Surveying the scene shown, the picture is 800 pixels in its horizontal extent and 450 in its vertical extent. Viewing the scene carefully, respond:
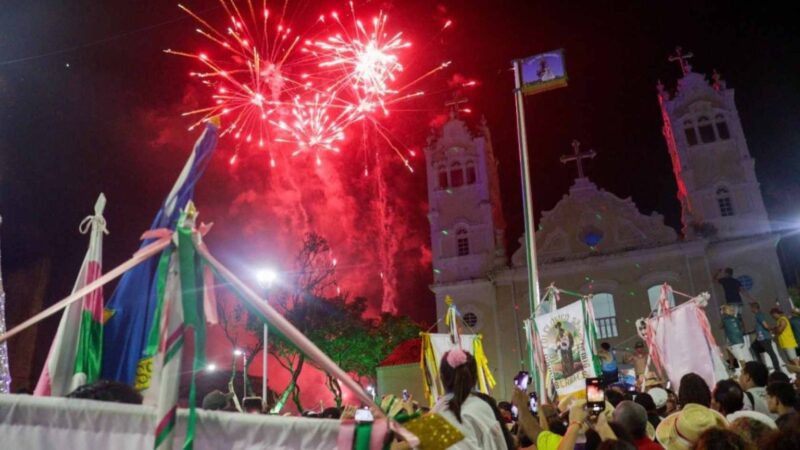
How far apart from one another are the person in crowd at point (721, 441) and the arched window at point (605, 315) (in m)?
27.9

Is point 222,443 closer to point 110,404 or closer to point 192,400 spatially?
point 192,400

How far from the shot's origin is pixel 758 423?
3895 mm

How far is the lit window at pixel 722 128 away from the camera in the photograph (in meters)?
31.3

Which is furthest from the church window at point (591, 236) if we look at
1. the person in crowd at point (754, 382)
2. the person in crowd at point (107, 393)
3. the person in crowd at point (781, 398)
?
the person in crowd at point (107, 393)

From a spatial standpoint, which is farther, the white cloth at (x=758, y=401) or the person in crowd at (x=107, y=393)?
the white cloth at (x=758, y=401)

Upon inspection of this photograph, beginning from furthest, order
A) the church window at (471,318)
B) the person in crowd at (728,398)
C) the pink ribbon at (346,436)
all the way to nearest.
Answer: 1. the church window at (471,318)
2. the person in crowd at (728,398)
3. the pink ribbon at (346,436)

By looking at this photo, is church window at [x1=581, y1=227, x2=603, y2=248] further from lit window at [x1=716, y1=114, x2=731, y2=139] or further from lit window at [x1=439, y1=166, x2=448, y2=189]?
lit window at [x1=439, y1=166, x2=448, y2=189]

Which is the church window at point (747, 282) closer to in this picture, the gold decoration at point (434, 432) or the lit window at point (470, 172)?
the lit window at point (470, 172)

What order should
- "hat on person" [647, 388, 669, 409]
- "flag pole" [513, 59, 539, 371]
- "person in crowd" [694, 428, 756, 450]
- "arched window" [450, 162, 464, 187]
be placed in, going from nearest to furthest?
"person in crowd" [694, 428, 756, 450], "hat on person" [647, 388, 669, 409], "flag pole" [513, 59, 539, 371], "arched window" [450, 162, 464, 187]

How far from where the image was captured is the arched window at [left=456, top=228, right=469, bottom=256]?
33.6m

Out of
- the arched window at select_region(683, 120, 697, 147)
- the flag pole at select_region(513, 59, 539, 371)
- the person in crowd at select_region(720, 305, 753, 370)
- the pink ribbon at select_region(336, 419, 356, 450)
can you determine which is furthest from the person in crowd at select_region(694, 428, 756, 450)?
the arched window at select_region(683, 120, 697, 147)

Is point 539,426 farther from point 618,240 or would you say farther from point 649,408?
point 618,240

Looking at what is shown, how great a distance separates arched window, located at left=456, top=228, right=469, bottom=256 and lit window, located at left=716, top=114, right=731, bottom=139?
15.4m

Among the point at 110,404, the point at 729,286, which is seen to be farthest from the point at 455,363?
the point at 729,286
